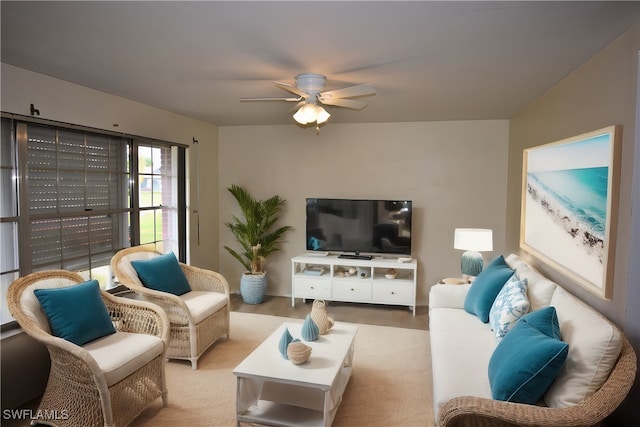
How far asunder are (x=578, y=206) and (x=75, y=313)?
10.9 feet

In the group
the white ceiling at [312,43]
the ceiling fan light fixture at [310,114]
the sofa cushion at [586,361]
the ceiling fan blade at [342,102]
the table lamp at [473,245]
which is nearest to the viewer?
the sofa cushion at [586,361]

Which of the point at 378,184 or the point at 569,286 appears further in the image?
the point at 378,184

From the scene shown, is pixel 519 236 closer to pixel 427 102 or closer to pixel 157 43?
pixel 427 102

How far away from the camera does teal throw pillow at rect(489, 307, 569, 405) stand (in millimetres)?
1757

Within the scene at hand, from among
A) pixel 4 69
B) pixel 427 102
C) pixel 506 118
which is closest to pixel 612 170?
pixel 427 102

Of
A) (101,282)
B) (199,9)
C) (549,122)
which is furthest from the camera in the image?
(101,282)

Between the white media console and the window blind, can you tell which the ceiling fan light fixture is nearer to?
the window blind

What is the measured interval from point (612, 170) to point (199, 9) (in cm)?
227

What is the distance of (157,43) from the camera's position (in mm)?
2332

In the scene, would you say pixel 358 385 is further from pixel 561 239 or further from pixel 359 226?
pixel 359 226

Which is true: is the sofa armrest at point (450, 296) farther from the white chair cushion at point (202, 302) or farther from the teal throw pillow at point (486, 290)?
the white chair cushion at point (202, 302)

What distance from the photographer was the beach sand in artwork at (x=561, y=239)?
91.4 inches

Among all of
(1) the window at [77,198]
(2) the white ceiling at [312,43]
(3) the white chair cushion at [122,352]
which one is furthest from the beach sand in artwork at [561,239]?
(1) the window at [77,198]

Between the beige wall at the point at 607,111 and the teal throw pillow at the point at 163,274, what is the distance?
126 inches
